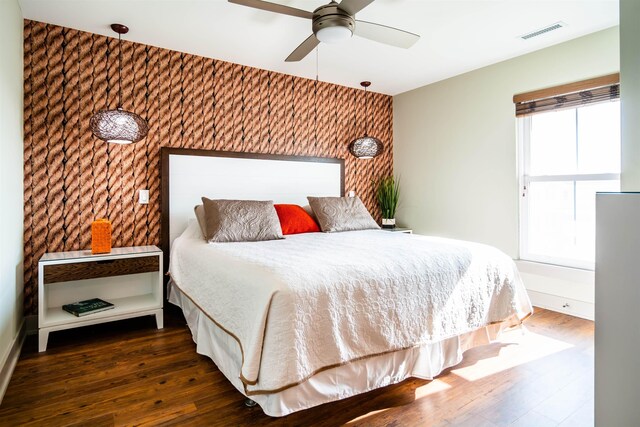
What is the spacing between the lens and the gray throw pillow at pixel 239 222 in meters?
2.93

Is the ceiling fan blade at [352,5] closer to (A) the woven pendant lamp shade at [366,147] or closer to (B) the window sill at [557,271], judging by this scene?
(A) the woven pendant lamp shade at [366,147]

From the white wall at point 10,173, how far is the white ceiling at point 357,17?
0.49m

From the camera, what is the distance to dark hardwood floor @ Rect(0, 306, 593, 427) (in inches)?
69.2

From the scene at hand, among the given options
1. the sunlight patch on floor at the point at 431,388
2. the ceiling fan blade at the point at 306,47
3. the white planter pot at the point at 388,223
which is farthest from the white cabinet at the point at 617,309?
the white planter pot at the point at 388,223

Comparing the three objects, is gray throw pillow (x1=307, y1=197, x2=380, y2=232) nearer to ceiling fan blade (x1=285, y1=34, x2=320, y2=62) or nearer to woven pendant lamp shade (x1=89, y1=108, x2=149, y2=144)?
ceiling fan blade (x1=285, y1=34, x2=320, y2=62)

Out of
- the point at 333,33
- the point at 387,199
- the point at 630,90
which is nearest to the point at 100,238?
the point at 333,33

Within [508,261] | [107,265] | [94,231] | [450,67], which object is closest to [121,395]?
[107,265]

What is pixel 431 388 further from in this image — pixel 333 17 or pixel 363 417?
pixel 333 17

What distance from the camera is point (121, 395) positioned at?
6.45 feet

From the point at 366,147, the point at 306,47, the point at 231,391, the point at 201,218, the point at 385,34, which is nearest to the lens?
the point at 231,391

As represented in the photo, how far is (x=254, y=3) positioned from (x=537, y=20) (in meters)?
2.26

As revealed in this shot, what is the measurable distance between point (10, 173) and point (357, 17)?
261 centimetres

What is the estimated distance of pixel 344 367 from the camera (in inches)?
69.5

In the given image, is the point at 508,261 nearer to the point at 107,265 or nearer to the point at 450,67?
the point at 450,67
